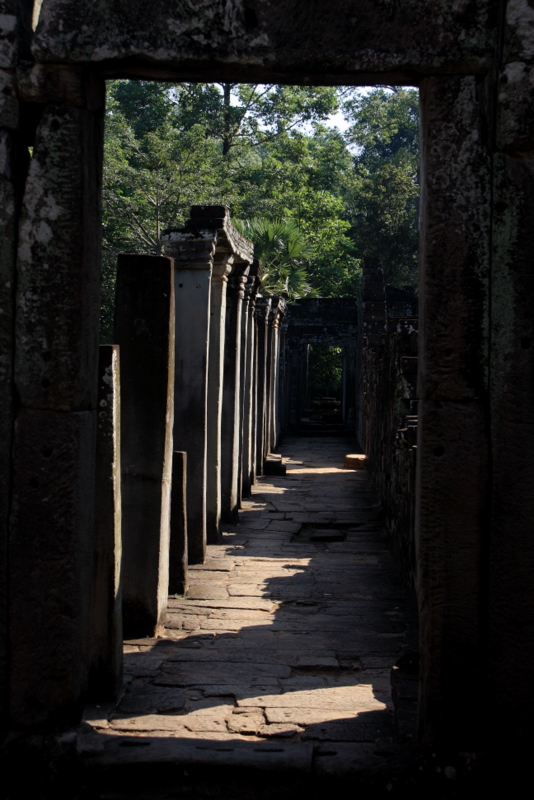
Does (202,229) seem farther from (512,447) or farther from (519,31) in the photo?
(512,447)

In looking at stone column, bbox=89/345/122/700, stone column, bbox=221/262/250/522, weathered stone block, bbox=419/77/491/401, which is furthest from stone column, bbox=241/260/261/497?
weathered stone block, bbox=419/77/491/401

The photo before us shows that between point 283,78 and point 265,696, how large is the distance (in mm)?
3130

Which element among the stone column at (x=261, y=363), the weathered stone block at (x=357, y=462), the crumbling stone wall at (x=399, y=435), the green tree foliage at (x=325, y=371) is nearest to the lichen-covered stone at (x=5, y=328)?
the crumbling stone wall at (x=399, y=435)

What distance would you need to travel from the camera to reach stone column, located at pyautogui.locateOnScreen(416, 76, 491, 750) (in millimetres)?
3531

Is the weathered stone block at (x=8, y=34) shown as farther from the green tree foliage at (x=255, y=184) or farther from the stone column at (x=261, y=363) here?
the green tree foliage at (x=255, y=184)

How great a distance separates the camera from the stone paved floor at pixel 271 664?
374cm

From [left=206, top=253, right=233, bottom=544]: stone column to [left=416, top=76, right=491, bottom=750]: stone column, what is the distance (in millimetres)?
4932

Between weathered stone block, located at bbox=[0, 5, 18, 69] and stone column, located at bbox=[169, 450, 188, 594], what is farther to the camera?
stone column, located at bbox=[169, 450, 188, 594]

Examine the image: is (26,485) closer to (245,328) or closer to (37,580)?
(37,580)

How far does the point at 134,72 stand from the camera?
12.4 ft

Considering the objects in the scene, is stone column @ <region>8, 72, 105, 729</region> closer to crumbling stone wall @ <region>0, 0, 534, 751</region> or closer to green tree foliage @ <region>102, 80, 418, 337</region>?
crumbling stone wall @ <region>0, 0, 534, 751</region>

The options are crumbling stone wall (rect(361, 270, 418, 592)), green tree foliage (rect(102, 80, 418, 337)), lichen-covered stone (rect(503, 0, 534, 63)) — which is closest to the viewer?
lichen-covered stone (rect(503, 0, 534, 63))

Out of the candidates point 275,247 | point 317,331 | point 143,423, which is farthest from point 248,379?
point 317,331

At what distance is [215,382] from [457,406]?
5.09 m
